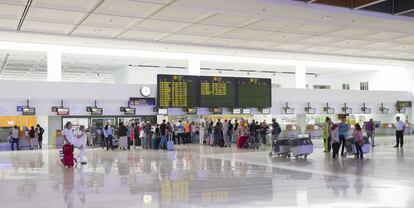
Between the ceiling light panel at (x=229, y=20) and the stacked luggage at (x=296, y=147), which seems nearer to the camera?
the ceiling light panel at (x=229, y=20)

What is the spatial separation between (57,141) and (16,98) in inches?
196

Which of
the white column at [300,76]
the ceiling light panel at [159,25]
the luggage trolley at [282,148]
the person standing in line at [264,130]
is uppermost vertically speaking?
the ceiling light panel at [159,25]

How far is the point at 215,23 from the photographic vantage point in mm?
18281

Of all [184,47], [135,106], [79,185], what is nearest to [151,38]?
[184,47]

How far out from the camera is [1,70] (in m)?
34.1

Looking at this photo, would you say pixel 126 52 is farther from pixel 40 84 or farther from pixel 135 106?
pixel 40 84

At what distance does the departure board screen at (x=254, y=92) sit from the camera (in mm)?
25844

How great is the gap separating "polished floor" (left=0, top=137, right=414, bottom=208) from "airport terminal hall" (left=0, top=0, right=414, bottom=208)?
44mm

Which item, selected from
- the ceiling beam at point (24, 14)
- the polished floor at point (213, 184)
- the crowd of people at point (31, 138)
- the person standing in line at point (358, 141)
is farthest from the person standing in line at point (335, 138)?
the crowd of people at point (31, 138)

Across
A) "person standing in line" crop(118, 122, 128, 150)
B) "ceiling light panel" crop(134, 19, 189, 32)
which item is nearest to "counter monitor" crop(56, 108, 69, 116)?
"person standing in line" crop(118, 122, 128, 150)

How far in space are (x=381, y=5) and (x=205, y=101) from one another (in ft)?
36.0

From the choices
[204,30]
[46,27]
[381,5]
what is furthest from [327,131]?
[46,27]

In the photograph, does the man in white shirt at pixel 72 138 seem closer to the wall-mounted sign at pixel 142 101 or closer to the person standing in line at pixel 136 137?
the wall-mounted sign at pixel 142 101

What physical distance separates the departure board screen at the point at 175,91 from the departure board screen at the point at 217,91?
0.57 m
